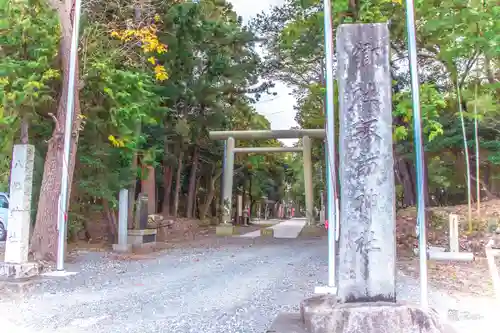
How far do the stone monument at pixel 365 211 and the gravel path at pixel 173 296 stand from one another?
4.10 feet

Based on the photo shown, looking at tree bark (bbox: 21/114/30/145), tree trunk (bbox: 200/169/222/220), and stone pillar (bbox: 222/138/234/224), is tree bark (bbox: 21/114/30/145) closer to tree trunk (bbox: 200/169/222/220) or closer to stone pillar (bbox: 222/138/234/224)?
stone pillar (bbox: 222/138/234/224)

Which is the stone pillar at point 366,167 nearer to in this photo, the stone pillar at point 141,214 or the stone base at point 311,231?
the stone pillar at point 141,214

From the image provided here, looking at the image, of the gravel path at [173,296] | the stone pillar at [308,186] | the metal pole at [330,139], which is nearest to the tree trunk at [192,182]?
the stone pillar at [308,186]

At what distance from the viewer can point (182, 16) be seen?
14.1 meters

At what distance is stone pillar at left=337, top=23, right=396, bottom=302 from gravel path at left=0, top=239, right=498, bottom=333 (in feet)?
4.71

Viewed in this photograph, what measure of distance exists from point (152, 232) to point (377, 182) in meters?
10.3

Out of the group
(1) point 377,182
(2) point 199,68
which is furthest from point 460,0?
(2) point 199,68

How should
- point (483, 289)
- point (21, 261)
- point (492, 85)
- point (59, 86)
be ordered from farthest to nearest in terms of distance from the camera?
point (492, 85) → point (59, 86) → point (21, 261) → point (483, 289)

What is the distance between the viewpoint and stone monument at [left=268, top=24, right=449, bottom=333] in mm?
3756

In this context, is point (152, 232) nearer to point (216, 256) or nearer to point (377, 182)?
point (216, 256)

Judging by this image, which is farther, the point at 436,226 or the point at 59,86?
the point at 436,226

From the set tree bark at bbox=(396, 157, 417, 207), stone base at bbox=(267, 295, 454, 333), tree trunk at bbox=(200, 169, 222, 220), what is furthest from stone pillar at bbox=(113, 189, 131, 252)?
tree trunk at bbox=(200, 169, 222, 220)

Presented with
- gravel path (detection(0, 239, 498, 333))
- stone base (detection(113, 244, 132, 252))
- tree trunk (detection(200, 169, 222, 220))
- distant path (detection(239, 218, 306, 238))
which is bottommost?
gravel path (detection(0, 239, 498, 333))

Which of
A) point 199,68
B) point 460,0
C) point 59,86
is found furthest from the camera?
point 199,68
